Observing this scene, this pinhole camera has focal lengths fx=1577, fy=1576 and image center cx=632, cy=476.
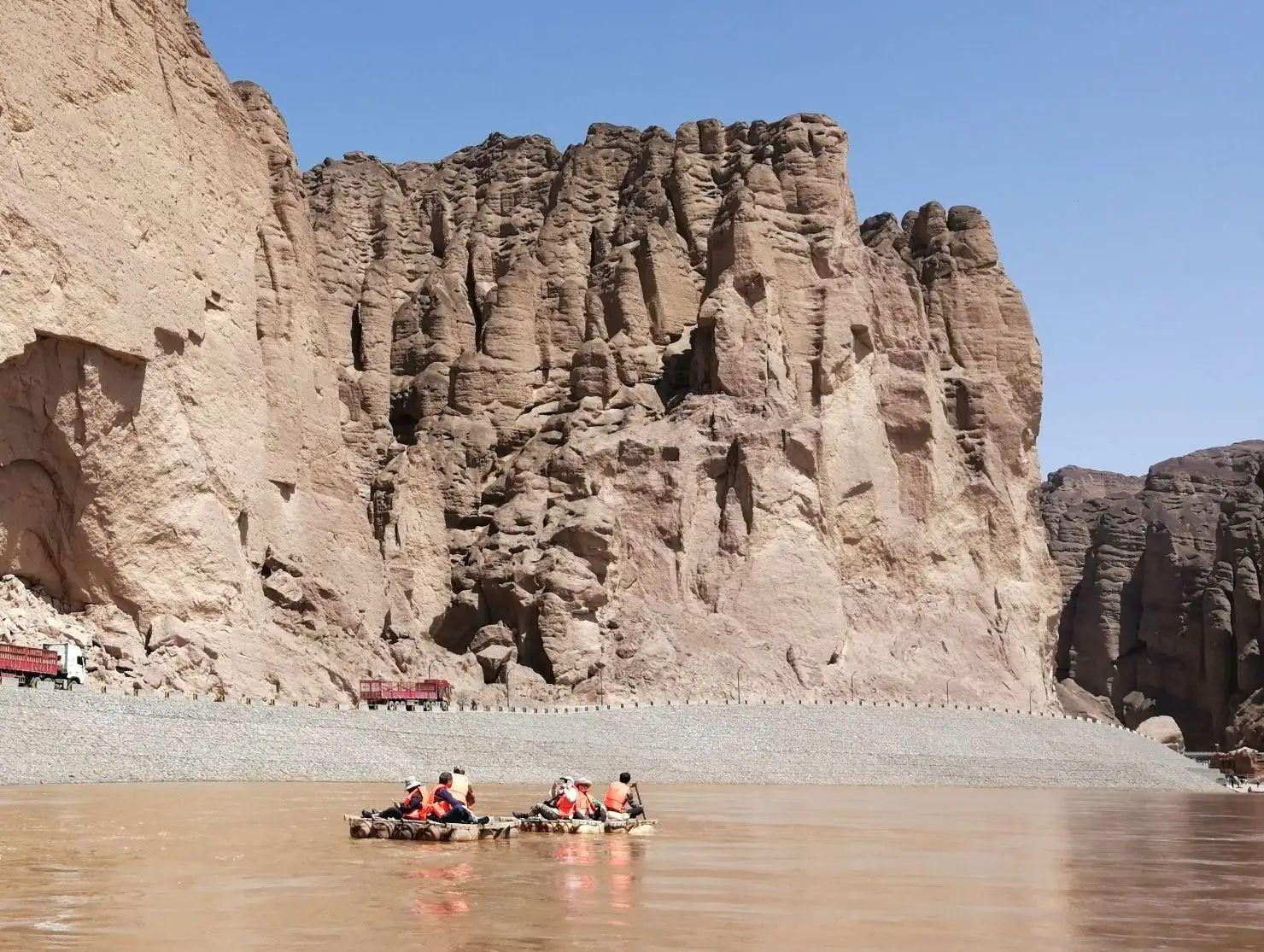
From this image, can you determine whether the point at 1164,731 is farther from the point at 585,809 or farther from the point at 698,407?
the point at 585,809

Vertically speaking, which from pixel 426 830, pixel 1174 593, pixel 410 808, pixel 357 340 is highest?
pixel 357 340

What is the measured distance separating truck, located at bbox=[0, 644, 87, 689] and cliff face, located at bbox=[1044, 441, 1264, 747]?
7763 cm

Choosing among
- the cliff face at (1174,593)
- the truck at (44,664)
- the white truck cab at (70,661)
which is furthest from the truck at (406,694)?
the cliff face at (1174,593)

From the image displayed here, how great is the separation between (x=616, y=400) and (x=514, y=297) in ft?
36.8

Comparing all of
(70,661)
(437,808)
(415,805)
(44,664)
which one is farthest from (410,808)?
(70,661)

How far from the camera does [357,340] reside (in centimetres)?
9325

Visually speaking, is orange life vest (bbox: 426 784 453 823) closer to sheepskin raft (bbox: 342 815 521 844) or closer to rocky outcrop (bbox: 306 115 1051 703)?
sheepskin raft (bbox: 342 815 521 844)

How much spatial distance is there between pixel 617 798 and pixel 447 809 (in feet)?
12.3

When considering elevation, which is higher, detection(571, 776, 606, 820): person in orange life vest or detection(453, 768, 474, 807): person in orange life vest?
detection(453, 768, 474, 807): person in orange life vest

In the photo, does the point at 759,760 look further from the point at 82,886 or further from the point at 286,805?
the point at 82,886

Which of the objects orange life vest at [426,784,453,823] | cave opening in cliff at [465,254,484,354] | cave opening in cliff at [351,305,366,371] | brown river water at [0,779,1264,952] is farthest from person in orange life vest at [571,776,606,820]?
cave opening in cliff at [351,305,366,371]

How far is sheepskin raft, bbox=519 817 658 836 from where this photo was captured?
86.0 ft

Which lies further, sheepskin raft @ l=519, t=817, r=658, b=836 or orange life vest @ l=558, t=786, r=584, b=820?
orange life vest @ l=558, t=786, r=584, b=820

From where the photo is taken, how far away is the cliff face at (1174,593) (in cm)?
11731
